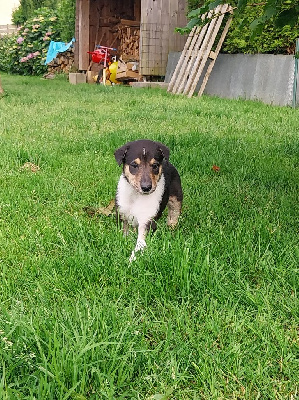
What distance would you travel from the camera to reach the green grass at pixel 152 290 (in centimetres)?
173

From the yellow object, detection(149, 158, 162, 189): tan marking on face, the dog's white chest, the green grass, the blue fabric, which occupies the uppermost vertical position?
the blue fabric

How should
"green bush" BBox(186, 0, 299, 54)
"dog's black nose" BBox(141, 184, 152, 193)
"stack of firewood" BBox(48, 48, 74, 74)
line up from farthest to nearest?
"stack of firewood" BBox(48, 48, 74, 74), "green bush" BBox(186, 0, 299, 54), "dog's black nose" BBox(141, 184, 152, 193)

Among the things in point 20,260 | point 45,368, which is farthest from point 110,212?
point 45,368

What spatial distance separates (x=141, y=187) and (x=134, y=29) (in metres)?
17.1

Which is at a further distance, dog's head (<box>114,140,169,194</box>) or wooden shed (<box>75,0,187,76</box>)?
wooden shed (<box>75,0,187,76</box>)

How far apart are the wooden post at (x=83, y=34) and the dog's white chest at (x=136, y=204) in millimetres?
16014

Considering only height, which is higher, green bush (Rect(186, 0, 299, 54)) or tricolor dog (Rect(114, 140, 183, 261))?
green bush (Rect(186, 0, 299, 54))

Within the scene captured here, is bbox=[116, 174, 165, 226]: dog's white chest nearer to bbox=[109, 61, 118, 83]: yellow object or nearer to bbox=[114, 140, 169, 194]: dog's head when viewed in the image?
bbox=[114, 140, 169, 194]: dog's head

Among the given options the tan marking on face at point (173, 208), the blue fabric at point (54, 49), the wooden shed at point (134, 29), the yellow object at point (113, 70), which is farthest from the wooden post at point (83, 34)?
the tan marking on face at point (173, 208)

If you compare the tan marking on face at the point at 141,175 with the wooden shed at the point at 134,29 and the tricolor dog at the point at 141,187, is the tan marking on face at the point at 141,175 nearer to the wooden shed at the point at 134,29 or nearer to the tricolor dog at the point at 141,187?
the tricolor dog at the point at 141,187

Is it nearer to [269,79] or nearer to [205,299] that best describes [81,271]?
[205,299]

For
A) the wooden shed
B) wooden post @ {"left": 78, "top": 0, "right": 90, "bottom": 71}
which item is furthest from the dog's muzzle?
wooden post @ {"left": 78, "top": 0, "right": 90, "bottom": 71}

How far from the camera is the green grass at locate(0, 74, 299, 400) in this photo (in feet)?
5.67

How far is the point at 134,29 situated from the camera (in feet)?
Answer: 61.8
